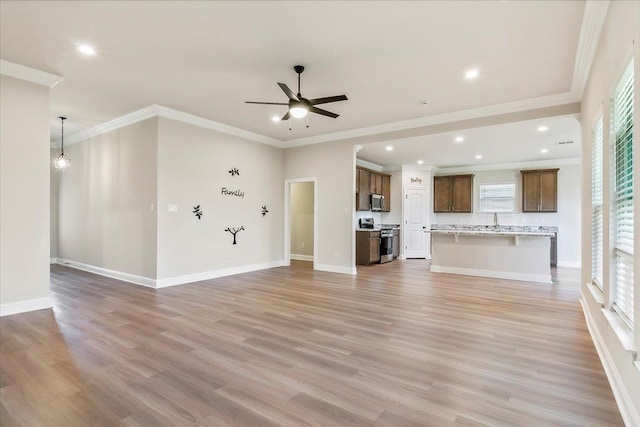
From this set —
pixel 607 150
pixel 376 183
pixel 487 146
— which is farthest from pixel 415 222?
pixel 607 150

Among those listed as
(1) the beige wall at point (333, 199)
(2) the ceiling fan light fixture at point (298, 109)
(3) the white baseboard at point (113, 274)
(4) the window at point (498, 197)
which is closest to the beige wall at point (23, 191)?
(3) the white baseboard at point (113, 274)

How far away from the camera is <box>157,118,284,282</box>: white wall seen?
18.2ft

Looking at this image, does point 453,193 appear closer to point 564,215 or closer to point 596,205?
point 564,215

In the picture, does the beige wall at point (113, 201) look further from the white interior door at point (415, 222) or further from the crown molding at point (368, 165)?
the white interior door at point (415, 222)

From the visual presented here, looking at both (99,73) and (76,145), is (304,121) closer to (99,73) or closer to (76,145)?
(99,73)

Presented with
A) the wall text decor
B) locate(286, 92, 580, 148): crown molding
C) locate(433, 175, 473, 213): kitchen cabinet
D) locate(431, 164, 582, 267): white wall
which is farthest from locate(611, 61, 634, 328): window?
locate(433, 175, 473, 213): kitchen cabinet

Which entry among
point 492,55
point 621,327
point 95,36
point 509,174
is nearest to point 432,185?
point 509,174

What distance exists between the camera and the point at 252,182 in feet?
23.1

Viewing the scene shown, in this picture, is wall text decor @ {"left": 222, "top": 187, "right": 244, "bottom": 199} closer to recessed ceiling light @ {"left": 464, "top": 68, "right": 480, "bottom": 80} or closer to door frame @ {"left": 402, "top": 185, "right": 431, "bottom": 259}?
recessed ceiling light @ {"left": 464, "top": 68, "right": 480, "bottom": 80}

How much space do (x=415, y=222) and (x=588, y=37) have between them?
22.9 ft

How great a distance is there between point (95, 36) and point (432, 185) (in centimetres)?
893

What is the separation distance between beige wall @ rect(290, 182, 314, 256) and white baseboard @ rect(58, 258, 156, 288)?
14.8 ft

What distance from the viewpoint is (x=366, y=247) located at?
805cm

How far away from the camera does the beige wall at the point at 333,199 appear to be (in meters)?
6.81
